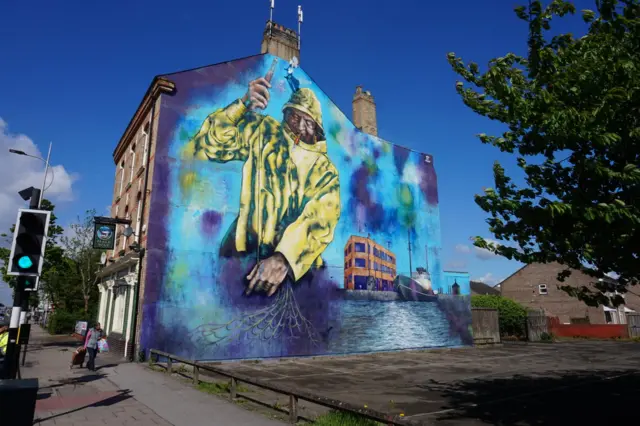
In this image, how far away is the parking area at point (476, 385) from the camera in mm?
9742

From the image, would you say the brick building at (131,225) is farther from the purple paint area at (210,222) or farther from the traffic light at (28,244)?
the traffic light at (28,244)

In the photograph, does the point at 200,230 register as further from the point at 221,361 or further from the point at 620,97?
the point at 620,97

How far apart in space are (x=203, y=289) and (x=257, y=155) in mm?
7234

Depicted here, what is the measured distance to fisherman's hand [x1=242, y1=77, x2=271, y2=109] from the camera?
72.9 feet

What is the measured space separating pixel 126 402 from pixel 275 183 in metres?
13.7

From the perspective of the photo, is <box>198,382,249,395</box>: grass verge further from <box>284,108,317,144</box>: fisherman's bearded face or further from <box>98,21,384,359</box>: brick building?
<box>284,108,317,144</box>: fisherman's bearded face

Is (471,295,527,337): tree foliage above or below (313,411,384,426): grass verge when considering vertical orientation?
above

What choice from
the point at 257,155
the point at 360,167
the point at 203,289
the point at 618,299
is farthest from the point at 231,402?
the point at 360,167

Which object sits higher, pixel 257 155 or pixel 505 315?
pixel 257 155

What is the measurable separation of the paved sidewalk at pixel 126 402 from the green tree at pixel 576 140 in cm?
614

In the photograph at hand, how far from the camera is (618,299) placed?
7.01m

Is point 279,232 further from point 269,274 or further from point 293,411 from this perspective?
point 293,411

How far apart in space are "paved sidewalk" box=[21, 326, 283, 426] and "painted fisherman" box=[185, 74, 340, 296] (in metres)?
7.90

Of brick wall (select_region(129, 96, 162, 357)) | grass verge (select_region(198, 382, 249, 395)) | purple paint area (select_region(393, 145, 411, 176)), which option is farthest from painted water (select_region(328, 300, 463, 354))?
grass verge (select_region(198, 382, 249, 395))
